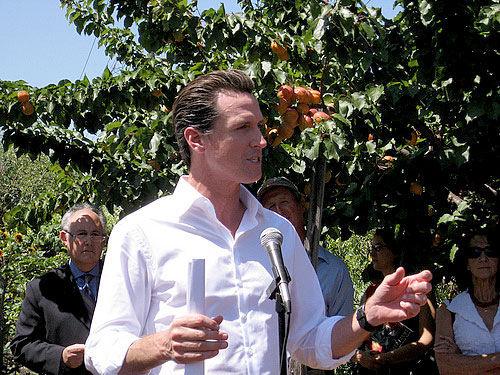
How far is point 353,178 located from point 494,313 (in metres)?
1.27

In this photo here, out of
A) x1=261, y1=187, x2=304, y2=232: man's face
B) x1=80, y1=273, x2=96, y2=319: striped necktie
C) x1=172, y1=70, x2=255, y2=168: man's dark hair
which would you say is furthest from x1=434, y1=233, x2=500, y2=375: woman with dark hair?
x1=172, y1=70, x2=255, y2=168: man's dark hair

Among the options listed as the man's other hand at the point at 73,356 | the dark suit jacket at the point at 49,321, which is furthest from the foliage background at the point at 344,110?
the man's other hand at the point at 73,356

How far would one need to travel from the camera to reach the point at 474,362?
3.99m

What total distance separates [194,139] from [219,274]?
0.44 meters

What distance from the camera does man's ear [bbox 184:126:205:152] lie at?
2074mm

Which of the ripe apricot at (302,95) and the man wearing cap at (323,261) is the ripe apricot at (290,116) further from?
the man wearing cap at (323,261)

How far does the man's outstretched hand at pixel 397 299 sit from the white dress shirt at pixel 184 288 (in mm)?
206

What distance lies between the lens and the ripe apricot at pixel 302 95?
4.16m

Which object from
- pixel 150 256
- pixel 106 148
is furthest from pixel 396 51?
pixel 150 256

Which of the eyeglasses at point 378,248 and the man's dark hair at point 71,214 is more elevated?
the man's dark hair at point 71,214

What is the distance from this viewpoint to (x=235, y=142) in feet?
6.56

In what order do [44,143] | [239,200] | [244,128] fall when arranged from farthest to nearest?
[44,143], [239,200], [244,128]

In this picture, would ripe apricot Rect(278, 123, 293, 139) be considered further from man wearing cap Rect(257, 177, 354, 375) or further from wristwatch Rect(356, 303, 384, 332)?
Result: wristwatch Rect(356, 303, 384, 332)

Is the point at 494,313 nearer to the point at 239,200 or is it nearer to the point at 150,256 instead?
the point at 239,200
